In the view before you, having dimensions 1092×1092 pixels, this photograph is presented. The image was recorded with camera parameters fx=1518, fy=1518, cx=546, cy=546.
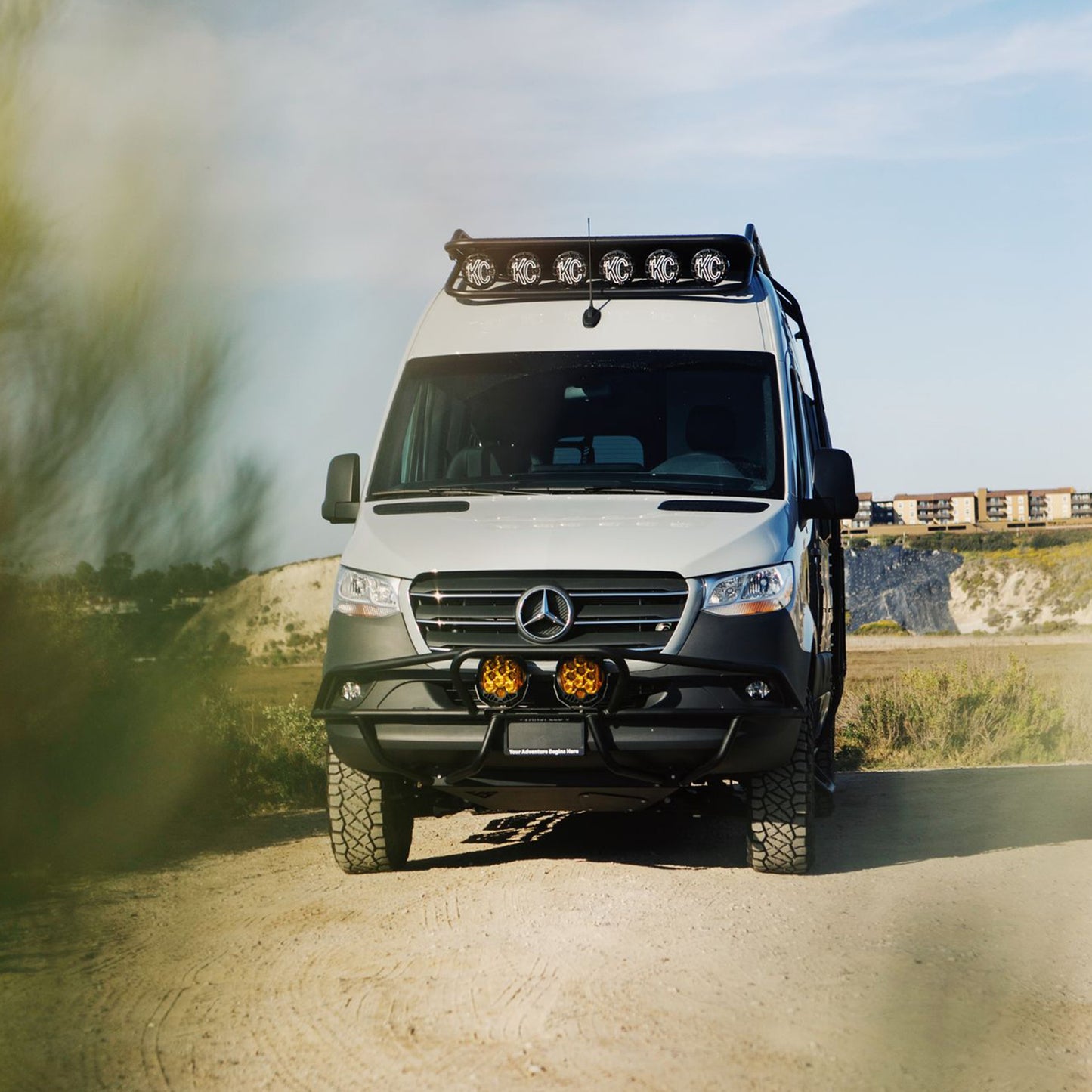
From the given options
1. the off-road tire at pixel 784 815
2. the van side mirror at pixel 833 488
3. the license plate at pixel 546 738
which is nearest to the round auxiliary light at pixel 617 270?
the van side mirror at pixel 833 488

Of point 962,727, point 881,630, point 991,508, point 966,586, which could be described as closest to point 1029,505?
point 991,508

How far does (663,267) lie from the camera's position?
8758 mm

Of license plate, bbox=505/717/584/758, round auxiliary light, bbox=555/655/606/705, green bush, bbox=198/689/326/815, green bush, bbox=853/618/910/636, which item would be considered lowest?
green bush, bbox=853/618/910/636

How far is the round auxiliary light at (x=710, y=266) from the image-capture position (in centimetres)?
871

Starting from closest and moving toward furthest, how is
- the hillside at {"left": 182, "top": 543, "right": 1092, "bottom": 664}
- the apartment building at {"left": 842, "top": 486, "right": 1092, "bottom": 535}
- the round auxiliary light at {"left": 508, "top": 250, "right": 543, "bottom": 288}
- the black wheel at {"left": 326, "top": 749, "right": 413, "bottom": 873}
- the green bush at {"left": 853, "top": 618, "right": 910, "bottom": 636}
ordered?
1. the black wheel at {"left": 326, "top": 749, "right": 413, "bottom": 873}
2. the round auxiliary light at {"left": 508, "top": 250, "right": 543, "bottom": 288}
3. the green bush at {"left": 853, "top": 618, "right": 910, "bottom": 636}
4. the hillside at {"left": 182, "top": 543, "right": 1092, "bottom": 664}
5. the apartment building at {"left": 842, "top": 486, "right": 1092, "bottom": 535}

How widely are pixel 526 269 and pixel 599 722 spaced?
3.01 m

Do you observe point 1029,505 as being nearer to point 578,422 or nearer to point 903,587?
point 903,587

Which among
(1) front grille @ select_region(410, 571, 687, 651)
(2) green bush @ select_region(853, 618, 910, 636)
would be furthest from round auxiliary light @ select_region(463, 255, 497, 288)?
(2) green bush @ select_region(853, 618, 910, 636)

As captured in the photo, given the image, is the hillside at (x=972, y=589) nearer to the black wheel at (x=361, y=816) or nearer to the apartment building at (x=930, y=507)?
the apartment building at (x=930, y=507)

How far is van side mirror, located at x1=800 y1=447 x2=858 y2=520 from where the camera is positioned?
802 centimetres

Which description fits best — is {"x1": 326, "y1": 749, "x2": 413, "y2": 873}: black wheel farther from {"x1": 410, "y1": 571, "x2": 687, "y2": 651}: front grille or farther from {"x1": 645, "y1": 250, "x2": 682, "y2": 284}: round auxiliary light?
{"x1": 645, "y1": 250, "x2": 682, "y2": 284}: round auxiliary light

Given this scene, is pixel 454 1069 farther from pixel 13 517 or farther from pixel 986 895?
pixel 13 517

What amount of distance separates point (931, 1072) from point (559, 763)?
2.87 metres

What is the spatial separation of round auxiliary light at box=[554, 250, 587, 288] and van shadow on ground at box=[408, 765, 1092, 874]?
3.04 m
